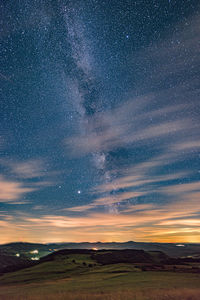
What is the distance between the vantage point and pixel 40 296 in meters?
32.3

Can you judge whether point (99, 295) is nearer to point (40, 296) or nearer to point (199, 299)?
point (40, 296)

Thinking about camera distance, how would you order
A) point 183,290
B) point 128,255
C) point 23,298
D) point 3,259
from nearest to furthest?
point 183,290, point 23,298, point 128,255, point 3,259

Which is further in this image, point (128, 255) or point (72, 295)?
point (128, 255)

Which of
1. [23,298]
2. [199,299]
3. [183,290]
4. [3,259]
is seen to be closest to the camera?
[199,299]

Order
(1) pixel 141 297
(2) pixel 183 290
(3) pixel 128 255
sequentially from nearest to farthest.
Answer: (1) pixel 141 297
(2) pixel 183 290
(3) pixel 128 255

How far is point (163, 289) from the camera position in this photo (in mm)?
30516

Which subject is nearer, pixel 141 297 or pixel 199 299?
pixel 199 299

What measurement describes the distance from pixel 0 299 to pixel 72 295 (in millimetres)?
10740

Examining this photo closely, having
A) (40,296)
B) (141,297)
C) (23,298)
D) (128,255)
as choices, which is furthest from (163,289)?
(128,255)

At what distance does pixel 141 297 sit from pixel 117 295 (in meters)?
3.35

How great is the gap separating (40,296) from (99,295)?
901 centimetres

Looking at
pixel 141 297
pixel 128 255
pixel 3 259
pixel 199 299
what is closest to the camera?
pixel 199 299

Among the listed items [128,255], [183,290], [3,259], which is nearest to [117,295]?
[183,290]

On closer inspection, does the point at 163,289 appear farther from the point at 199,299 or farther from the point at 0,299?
the point at 0,299
